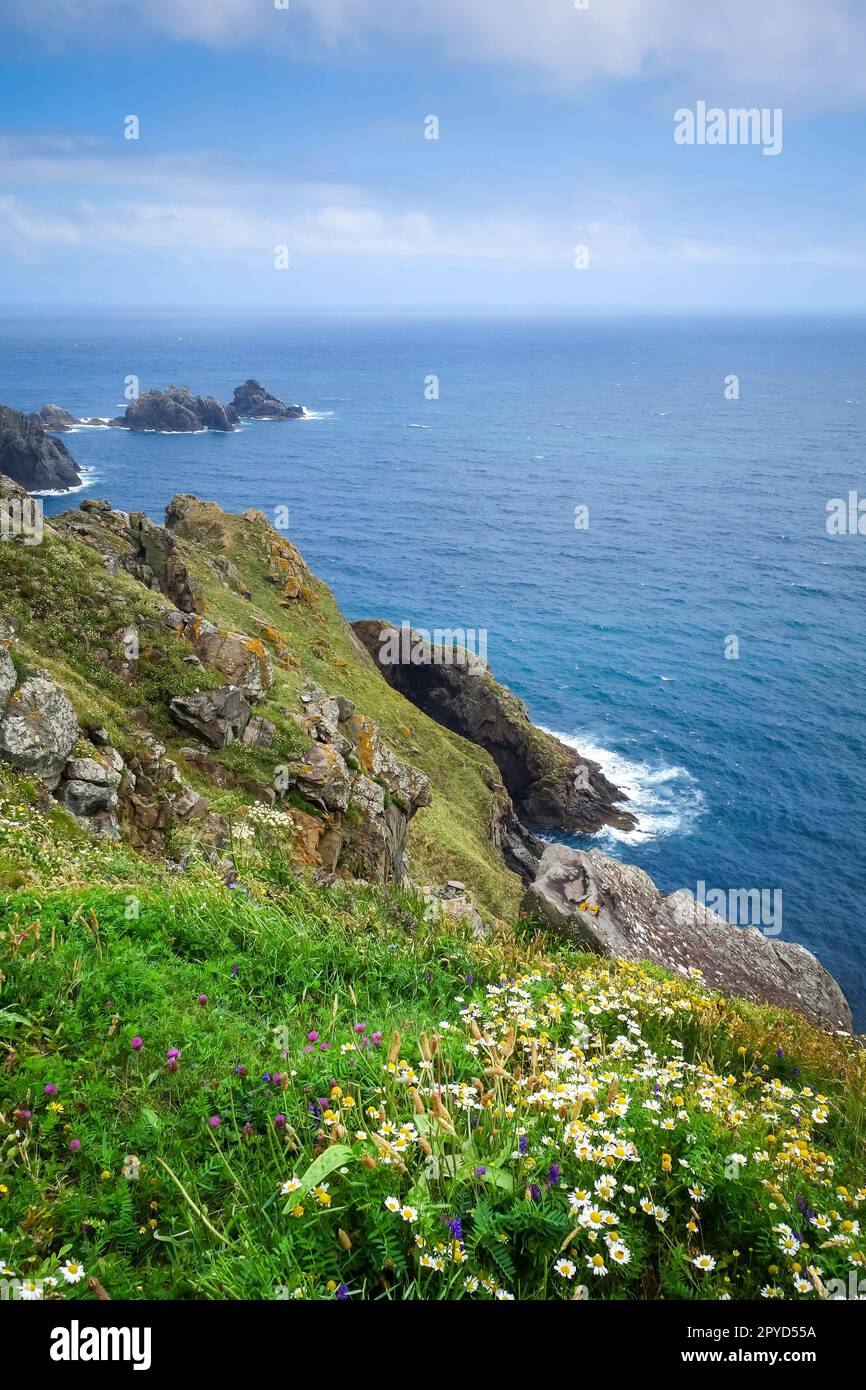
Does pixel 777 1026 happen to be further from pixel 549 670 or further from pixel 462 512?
pixel 462 512

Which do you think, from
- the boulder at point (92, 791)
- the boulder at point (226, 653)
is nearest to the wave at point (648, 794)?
the boulder at point (226, 653)

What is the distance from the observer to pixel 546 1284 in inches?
176

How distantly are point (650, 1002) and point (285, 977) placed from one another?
12.0ft

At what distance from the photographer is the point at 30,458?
379 ft

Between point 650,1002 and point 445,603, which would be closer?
point 650,1002

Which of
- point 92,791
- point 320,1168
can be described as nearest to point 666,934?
point 92,791

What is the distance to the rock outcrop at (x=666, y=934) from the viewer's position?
15711 millimetres

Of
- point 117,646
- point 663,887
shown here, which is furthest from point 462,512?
point 117,646

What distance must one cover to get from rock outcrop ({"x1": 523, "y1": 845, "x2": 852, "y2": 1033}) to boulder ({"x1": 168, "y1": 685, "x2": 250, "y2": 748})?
8778 mm

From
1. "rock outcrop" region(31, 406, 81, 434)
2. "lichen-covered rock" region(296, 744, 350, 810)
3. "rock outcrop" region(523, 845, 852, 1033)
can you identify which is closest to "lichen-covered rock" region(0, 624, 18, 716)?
"lichen-covered rock" region(296, 744, 350, 810)

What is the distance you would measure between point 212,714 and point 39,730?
660 cm

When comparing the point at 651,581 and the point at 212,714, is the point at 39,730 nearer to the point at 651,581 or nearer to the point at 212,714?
the point at 212,714
